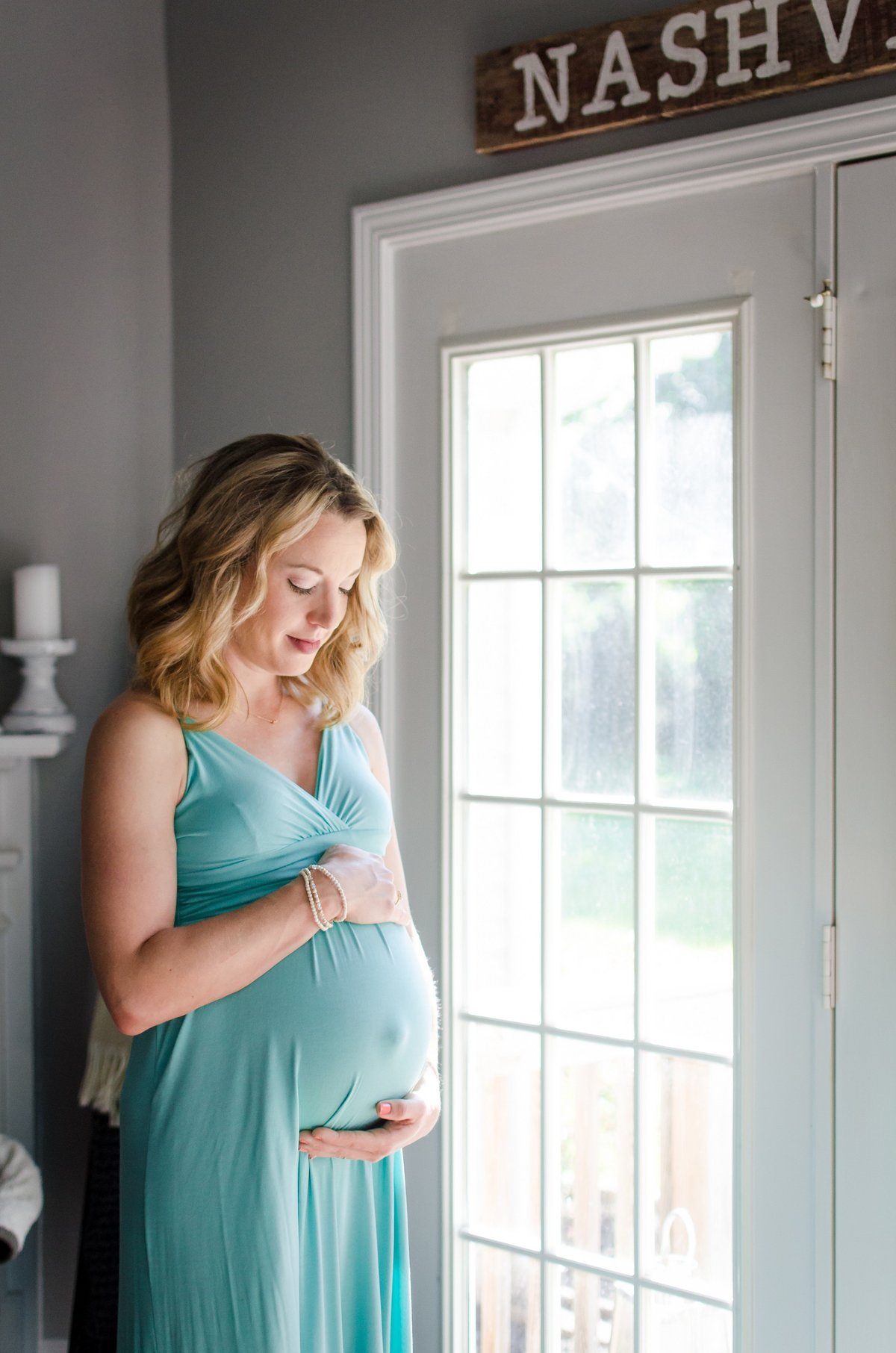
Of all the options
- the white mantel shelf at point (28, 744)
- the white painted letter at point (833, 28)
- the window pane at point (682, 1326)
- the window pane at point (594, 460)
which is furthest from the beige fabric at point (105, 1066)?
the white painted letter at point (833, 28)

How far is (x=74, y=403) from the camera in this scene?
6.70 feet

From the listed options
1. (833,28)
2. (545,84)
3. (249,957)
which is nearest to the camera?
(249,957)

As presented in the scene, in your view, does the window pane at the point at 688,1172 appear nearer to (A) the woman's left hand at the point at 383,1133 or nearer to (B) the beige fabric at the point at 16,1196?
(A) the woman's left hand at the point at 383,1133

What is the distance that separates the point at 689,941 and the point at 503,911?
0.31 meters

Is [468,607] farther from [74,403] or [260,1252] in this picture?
[260,1252]

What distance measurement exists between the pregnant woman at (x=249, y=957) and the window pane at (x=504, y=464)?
1.63ft

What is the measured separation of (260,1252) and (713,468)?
3.87ft

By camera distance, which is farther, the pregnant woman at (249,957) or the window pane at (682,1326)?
the window pane at (682,1326)

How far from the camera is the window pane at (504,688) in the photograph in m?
1.84

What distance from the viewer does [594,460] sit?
5.87 feet

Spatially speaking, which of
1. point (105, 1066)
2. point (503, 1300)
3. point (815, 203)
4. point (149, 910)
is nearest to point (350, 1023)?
point (149, 910)

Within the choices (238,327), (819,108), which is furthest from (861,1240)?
(238,327)

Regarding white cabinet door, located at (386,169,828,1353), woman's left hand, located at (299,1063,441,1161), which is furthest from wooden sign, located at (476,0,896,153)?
woman's left hand, located at (299,1063,441,1161)

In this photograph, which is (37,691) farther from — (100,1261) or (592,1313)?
(592,1313)
